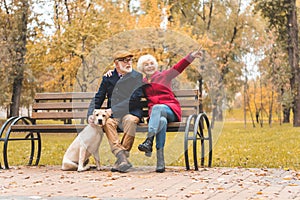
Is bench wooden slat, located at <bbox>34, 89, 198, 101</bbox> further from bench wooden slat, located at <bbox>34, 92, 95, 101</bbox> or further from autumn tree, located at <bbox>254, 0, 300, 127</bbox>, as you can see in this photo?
autumn tree, located at <bbox>254, 0, 300, 127</bbox>

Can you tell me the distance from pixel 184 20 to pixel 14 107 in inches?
423

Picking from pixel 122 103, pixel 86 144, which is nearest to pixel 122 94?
pixel 122 103

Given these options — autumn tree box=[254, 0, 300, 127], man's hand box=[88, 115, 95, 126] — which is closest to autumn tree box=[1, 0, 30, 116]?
autumn tree box=[254, 0, 300, 127]

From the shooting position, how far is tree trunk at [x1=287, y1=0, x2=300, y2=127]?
23.4 meters

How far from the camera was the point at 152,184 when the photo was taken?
5.64 m

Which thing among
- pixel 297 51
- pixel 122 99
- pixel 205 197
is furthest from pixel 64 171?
pixel 297 51

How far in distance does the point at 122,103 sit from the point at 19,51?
67.5ft

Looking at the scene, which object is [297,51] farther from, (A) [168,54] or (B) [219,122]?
(B) [219,122]

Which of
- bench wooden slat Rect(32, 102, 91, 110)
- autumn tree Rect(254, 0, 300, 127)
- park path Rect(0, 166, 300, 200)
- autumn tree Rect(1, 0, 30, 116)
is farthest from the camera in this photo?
autumn tree Rect(1, 0, 30, 116)

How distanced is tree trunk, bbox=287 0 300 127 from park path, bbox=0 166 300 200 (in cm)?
1741

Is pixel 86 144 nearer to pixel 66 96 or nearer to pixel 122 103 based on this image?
pixel 122 103

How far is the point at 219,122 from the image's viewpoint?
28.6 feet

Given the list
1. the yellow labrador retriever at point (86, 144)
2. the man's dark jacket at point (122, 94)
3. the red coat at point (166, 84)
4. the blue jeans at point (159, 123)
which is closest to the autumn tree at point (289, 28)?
the red coat at point (166, 84)

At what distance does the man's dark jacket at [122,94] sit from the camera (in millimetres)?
7113
